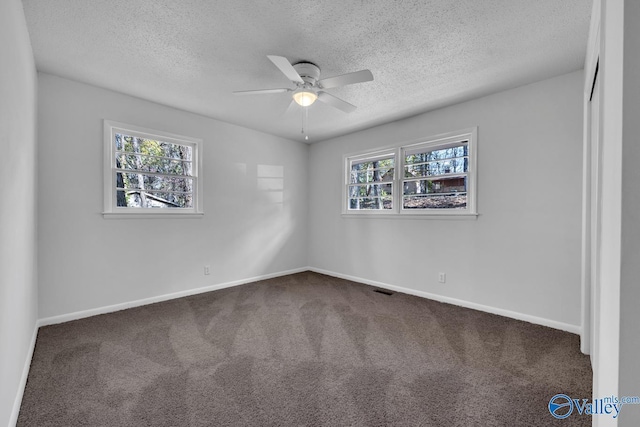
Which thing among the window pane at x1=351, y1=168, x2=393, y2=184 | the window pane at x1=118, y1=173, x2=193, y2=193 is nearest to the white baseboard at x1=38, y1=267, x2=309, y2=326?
the window pane at x1=118, y1=173, x2=193, y2=193

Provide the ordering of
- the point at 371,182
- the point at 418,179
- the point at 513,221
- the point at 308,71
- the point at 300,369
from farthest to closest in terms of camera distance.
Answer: the point at 371,182 < the point at 418,179 < the point at 513,221 < the point at 308,71 < the point at 300,369

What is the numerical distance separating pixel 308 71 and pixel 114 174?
8.54ft

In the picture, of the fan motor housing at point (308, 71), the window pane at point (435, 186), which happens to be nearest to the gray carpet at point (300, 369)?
the window pane at point (435, 186)

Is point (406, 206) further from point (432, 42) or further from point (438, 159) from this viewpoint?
point (432, 42)

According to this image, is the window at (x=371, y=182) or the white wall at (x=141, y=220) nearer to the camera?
the white wall at (x=141, y=220)

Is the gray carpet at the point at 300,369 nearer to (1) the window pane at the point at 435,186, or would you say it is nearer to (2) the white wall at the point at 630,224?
(2) the white wall at the point at 630,224

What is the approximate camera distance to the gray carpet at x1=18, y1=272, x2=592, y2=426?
5.35 ft

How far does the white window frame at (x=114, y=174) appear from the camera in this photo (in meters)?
3.25

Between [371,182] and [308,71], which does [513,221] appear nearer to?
[371,182]

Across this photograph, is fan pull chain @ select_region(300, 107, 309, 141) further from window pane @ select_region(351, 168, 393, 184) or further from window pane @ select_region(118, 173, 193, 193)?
window pane @ select_region(118, 173, 193, 193)

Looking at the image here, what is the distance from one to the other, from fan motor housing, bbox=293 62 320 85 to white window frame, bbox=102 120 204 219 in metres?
2.17

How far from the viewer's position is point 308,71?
8.38ft

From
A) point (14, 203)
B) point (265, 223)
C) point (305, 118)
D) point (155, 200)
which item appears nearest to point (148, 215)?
point (155, 200)

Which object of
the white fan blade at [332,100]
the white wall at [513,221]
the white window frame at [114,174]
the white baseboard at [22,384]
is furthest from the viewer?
the white window frame at [114,174]
